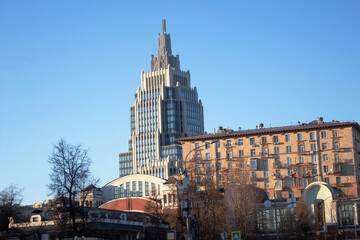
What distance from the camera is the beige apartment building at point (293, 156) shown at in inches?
4734

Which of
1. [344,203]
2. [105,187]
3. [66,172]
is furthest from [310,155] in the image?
[66,172]

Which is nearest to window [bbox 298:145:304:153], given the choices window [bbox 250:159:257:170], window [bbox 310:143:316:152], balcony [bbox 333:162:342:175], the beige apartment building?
the beige apartment building

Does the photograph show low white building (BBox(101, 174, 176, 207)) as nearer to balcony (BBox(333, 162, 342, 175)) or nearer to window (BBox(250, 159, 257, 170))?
window (BBox(250, 159, 257, 170))

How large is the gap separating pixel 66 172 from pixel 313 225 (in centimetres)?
3733

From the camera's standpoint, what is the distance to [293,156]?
410ft

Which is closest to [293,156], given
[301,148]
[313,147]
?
[301,148]

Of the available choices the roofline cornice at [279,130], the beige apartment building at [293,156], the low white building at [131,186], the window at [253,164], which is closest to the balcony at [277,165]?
the beige apartment building at [293,156]

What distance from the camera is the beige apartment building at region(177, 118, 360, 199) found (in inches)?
4734

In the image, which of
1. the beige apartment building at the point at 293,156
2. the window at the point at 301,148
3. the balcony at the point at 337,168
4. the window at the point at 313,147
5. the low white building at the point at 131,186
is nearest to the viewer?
the balcony at the point at 337,168

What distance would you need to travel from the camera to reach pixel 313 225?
85.9 meters

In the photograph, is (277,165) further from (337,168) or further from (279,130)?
(337,168)

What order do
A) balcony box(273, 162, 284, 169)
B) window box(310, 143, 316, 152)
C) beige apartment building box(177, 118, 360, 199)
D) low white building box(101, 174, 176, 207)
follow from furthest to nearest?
low white building box(101, 174, 176, 207) → balcony box(273, 162, 284, 169) → window box(310, 143, 316, 152) → beige apartment building box(177, 118, 360, 199)

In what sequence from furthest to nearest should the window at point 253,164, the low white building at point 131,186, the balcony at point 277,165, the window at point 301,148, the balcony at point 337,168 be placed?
the low white building at point 131,186 < the window at point 253,164 < the balcony at point 277,165 < the window at point 301,148 < the balcony at point 337,168

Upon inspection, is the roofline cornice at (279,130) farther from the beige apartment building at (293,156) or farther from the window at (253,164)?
the window at (253,164)
